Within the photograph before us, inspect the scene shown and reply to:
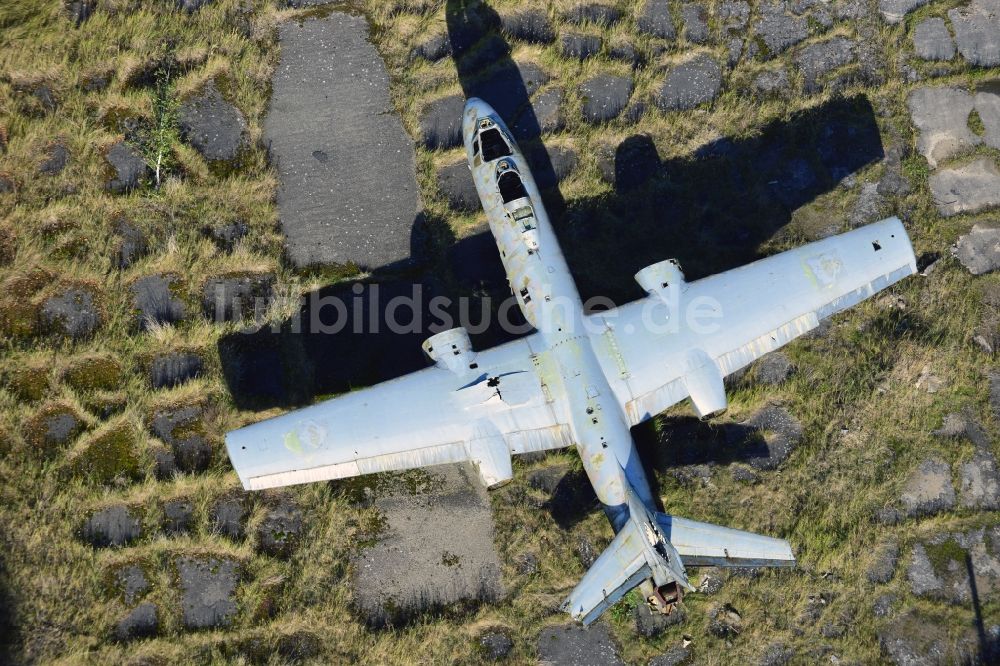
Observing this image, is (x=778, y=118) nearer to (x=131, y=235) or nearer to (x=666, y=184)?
(x=666, y=184)

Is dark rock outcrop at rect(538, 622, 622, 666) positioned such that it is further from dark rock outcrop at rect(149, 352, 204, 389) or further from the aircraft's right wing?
dark rock outcrop at rect(149, 352, 204, 389)

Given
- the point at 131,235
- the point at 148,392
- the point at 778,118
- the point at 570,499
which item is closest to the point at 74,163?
the point at 131,235

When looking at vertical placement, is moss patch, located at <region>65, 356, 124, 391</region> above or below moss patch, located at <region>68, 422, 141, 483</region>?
above

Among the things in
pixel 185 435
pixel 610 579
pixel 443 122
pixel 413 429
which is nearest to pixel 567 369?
pixel 413 429

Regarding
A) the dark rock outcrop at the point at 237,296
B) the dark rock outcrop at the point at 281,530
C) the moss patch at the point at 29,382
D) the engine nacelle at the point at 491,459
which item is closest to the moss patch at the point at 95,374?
the moss patch at the point at 29,382

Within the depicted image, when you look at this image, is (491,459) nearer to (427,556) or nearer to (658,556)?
(427,556)

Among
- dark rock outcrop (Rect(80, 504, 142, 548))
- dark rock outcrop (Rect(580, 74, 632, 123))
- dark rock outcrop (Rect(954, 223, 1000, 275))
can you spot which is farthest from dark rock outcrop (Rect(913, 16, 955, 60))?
dark rock outcrop (Rect(80, 504, 142, 548))
